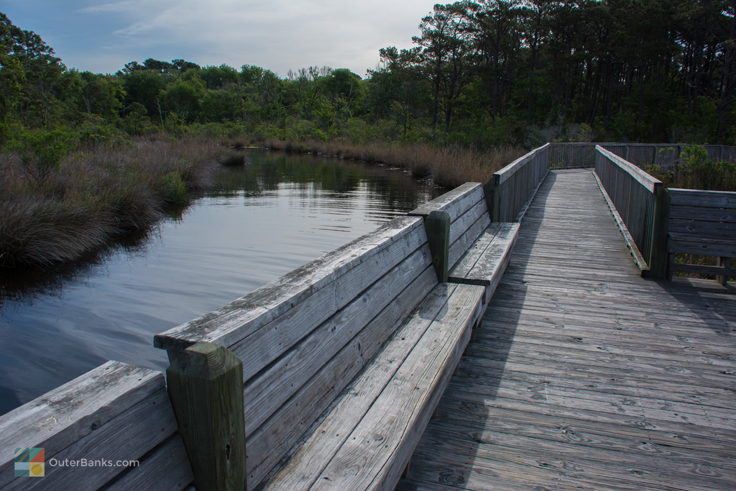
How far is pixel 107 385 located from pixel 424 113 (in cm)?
5563

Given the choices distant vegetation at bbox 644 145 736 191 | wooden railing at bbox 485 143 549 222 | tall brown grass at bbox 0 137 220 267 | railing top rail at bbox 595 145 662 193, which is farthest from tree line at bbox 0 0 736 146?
railing top rail at bbox 595 145 662 193

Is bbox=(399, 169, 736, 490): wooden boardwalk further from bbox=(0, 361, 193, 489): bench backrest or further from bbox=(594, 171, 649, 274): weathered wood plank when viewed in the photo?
bbox=(0, 361, 193, 489): bench backrest

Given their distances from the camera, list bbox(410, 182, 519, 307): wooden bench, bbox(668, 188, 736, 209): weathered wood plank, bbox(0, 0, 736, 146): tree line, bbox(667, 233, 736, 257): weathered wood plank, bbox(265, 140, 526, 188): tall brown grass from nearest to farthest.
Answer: bbox(410, 182, 519, 307): wooden bench
bbox(667, 233, 736, 257): weathered wood plank
bbox(668, 188, 736, 209): weathered wood plank
bbox(265, 140, 526, 188): tall brown grass
bbox(0, 0, 736, 146): tree line

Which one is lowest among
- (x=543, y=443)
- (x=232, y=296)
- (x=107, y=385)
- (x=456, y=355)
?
(x=232, y=296)

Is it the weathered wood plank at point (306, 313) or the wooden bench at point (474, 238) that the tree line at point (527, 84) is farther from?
the weathered wood plank at point (306, 313)

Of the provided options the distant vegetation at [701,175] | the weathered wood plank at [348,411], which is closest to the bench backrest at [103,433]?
the weathered wood plank at [348,411]

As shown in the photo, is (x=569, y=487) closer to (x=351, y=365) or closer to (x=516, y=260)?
(x=351, y=365)

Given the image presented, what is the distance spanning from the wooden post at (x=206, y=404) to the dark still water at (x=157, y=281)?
421 centimetres

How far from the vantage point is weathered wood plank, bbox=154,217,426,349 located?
171cm

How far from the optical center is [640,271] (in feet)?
21.4

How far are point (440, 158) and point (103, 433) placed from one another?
23.9 m

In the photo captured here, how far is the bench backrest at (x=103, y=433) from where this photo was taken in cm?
122

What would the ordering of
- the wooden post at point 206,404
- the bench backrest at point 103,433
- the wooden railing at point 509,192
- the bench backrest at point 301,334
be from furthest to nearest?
1. the wooden railing at point 509,192
2. the bench backrest at point 301,334
3. the wooden post at point 206,404
4. the bench backrest at point 103,433

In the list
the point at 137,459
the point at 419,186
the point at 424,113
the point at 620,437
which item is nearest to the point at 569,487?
the point at 620,437
